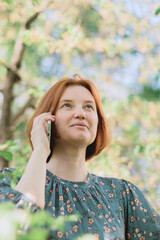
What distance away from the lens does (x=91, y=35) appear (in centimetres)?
499

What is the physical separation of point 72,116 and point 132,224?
633 mm

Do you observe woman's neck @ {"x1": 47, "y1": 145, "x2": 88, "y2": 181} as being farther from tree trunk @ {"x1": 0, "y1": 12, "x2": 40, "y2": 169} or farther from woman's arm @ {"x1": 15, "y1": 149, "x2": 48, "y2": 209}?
tree trunk @ {"x1": 0, "y1": 12, "x2": 40, "y2": 169}

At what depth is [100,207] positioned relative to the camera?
5.16 ft

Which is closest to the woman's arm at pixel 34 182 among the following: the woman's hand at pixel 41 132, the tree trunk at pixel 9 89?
the woman's hand at pixel 41 132

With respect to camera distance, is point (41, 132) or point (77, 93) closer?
point (41, 132)

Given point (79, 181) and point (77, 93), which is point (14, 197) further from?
point (77, 93)

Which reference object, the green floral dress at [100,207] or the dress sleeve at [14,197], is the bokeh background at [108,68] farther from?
the dress sleeve at [14,197]

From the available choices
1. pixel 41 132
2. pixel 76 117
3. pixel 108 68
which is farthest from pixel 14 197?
pixel 108 68

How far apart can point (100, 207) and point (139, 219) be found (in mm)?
247

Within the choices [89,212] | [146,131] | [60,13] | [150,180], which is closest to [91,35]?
[60,13]

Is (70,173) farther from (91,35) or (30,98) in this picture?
(91,35)

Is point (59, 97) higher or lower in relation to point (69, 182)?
higher

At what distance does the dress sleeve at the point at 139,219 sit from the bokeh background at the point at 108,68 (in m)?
2.19

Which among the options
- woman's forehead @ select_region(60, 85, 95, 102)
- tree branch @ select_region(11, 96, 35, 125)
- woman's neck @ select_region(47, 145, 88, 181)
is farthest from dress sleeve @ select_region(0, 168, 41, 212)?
tree branch @ select_region(11, 96, 35, 125)
